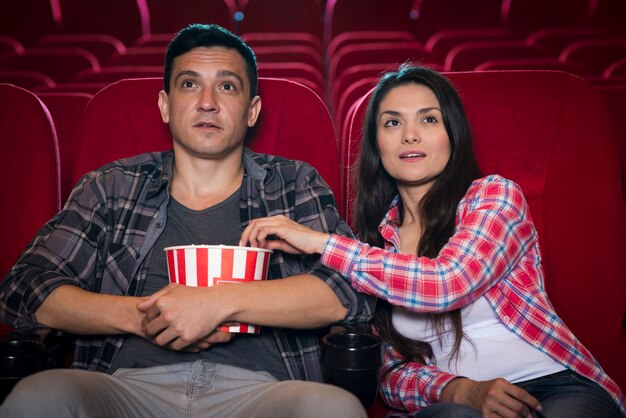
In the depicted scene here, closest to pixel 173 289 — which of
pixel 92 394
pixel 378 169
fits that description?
pixel 92 394

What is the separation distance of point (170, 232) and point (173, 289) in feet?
0.73

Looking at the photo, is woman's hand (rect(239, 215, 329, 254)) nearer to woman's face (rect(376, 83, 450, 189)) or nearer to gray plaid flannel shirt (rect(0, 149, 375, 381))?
gray plaid flannel shirt (rect(0, 149, 375, 381))

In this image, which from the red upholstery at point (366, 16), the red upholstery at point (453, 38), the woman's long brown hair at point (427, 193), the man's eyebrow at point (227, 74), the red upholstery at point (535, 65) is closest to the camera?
the woman's long brown hair at point (427, 193)

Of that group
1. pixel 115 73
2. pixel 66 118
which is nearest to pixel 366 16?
pixel 115 73

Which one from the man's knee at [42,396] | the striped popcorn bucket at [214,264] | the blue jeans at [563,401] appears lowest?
the blue jeans at [563,401]

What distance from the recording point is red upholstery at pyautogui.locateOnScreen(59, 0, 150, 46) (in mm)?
2428

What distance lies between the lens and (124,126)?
1058 mm

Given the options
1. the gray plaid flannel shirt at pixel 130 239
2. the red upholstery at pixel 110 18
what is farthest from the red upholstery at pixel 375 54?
the gray plaid flannel shirt at pixel 130 239

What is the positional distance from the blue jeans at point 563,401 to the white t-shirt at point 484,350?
0.01 m

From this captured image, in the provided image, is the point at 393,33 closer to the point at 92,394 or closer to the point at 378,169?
the point at 378,169

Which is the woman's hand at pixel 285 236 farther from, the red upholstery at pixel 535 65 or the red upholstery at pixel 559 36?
Result: the red upholstery at pixel 559 36

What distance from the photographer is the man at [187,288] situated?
73cm

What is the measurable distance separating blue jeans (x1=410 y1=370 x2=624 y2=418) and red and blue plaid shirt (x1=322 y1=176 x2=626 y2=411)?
2 centimetres

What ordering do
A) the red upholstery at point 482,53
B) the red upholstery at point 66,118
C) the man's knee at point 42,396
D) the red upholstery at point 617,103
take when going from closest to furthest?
the man's knee at point 42,396
the red upholstery at point 66,118
the red upholstery at point 617,103
the red upholstery at point 482,53
